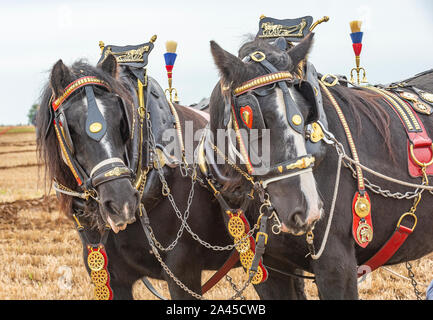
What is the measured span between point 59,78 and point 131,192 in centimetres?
81

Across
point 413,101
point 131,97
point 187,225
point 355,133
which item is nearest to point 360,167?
point 355,133

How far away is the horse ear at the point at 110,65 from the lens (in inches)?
127

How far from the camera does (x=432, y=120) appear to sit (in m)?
3.29

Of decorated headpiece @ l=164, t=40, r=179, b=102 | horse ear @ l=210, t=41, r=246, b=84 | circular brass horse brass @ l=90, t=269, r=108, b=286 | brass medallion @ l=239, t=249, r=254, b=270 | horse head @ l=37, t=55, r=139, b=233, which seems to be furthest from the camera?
decorated headpiece @ l=164, t=40, r=179, b=102

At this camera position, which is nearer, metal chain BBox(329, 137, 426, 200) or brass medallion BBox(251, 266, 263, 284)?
metal chain BBox(329, 137, 426, 200)

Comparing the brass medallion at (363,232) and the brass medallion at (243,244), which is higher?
the brass medallion at (363,232)

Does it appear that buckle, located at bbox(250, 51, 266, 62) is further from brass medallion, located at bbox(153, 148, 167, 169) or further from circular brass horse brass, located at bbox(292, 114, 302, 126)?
brass medallion, located at bbox(153, 148, 167, 169)

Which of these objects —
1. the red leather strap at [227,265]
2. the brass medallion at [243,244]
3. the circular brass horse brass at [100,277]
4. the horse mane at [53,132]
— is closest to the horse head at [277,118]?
the brass medallion at [243,244]

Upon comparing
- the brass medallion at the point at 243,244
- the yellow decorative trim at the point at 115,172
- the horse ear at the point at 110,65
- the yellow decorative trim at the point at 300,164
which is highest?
the horse ear at the point at 110,65

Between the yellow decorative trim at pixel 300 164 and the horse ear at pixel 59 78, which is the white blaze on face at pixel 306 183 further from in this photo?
the horse ear at pixel 59 78

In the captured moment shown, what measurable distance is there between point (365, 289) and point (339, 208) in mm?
2826

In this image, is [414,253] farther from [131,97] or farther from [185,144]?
[131,97]

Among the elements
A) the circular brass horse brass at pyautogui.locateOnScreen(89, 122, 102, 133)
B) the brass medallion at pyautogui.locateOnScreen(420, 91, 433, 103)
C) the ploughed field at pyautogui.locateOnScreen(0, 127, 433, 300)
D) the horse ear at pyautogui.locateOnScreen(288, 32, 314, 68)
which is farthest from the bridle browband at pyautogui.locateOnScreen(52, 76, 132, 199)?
the brass medallion at pyautogui.locateOnScreen(420, 91, 433, 103)

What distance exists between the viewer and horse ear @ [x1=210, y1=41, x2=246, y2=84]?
2.64 metres
